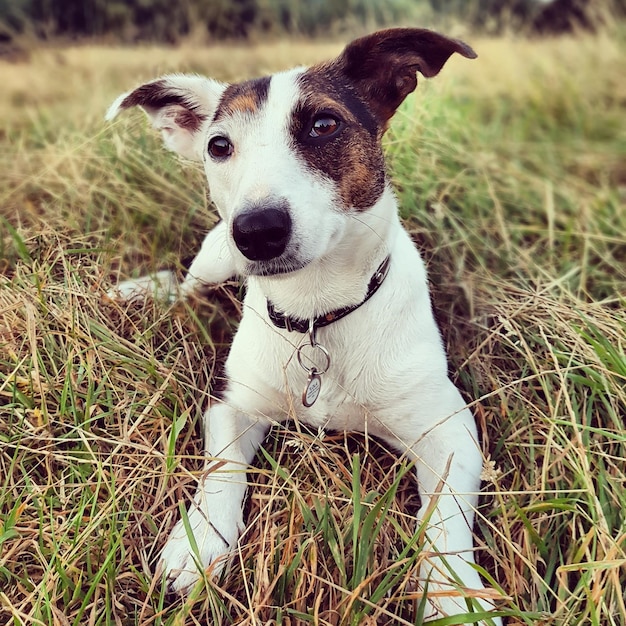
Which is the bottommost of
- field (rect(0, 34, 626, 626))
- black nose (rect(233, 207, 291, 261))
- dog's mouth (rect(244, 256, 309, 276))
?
field (rect(0, 34, 626, 626))

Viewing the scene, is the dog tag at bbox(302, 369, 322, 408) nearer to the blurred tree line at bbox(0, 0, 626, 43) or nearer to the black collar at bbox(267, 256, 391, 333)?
the black collar at bbox(267, 256, 391, 333)

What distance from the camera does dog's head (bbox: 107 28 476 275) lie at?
1.85m

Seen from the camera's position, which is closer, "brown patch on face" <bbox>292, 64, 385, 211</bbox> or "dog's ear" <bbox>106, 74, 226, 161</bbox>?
"brown patch on face" <bbox>292, 64, 385, 211</bbox>

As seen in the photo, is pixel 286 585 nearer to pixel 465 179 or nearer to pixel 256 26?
pixel 465 179

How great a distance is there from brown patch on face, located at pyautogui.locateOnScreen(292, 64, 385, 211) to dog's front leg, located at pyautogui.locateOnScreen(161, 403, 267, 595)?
37.8 inches

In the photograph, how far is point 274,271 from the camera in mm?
1979

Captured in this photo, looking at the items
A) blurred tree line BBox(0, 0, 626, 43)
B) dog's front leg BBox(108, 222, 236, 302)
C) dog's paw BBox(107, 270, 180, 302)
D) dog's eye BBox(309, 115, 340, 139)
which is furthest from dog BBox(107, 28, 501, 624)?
blurred tree line BBox(0, 0, 626, 43)

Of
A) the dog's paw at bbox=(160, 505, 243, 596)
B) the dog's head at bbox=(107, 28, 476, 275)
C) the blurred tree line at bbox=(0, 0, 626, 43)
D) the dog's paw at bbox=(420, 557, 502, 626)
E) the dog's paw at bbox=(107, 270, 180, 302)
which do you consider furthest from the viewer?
the blurred tree line at bbox=(0, 0, 626, 43)

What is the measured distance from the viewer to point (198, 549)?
1.95 metres

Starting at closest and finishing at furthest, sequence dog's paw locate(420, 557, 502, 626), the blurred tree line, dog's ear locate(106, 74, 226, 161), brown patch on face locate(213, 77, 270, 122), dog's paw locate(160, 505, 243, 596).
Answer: dog's paw locate(420, 557, 502, 626), dog's paw locate(160, 505, 243, 596), brown patch on face locate(213, 77, 270, 122), dog's ear locate(106, 74, 226, 161), the blurred tree line

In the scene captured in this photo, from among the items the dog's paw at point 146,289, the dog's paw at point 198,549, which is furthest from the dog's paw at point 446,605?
the dog's paw at point 146,289

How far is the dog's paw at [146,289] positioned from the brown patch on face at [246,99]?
0.92m

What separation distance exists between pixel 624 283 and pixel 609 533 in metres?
1.52

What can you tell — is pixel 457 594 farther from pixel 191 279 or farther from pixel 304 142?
pixel 191 279
